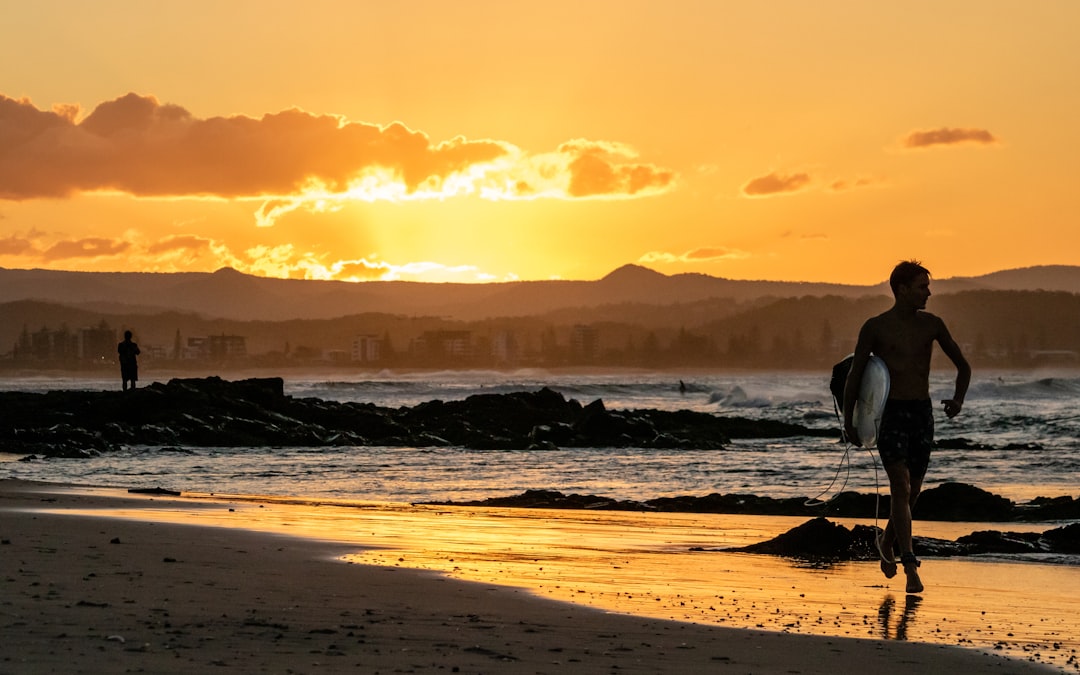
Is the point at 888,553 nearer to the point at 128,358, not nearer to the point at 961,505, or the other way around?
the point at 961,505

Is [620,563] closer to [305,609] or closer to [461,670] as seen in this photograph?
[305,609]

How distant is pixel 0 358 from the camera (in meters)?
148

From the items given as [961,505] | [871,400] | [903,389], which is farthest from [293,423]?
[903,389]

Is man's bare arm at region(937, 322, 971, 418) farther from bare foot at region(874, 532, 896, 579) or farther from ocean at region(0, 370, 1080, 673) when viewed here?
ocean at region(0, 370, 1080, 673)

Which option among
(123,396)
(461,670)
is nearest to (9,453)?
(123,396)

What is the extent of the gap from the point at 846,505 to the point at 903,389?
23.5ft

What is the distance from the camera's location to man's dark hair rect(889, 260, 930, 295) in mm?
8977

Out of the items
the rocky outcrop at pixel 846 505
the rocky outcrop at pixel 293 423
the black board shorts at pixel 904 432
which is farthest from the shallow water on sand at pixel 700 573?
the rocky outcrop at pixel 293 423

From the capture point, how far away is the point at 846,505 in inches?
617

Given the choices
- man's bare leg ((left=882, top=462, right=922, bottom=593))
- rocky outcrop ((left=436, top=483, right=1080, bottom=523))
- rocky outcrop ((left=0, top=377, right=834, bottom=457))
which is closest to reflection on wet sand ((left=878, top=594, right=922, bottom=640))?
man's bare leg ((left=882, top=462, right=922, bottom=593))

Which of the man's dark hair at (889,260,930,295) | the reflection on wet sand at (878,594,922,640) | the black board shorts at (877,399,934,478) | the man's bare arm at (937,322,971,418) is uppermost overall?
the man's dark hair at (889,260,930,295)

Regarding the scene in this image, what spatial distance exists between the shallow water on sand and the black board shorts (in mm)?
891

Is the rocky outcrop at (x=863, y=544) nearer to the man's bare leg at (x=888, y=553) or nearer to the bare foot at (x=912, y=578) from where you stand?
the man's bare leg at (x=888, y=553)

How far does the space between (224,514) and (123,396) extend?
18.6m
